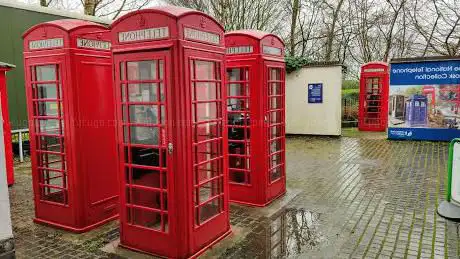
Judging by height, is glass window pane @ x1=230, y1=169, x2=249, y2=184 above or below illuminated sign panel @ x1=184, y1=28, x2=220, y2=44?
below

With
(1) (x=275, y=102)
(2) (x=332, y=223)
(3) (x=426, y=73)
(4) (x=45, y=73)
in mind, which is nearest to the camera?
Answer: (4) (x=45, y=73)

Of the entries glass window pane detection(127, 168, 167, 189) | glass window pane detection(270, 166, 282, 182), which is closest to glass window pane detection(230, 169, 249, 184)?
glass window pane detection(270, 166, 282, 182)

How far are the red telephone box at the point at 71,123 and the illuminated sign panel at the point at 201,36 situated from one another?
69.8 inches

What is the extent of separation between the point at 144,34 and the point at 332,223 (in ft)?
12.4

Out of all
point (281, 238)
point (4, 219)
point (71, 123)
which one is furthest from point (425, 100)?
point (4, 219)

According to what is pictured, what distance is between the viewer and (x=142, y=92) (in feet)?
15.0

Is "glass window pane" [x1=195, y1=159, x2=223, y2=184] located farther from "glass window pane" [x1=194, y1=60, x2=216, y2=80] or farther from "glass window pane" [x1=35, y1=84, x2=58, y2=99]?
"glass window pane" [x1=35, y1=84, x2=58, y2=99]

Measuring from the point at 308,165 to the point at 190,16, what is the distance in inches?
A: 247

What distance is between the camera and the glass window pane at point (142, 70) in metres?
4.38

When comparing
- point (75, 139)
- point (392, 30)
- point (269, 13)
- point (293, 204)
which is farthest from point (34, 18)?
point (392, 30)

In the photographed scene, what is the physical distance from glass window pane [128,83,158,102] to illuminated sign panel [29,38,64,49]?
4.61 ft

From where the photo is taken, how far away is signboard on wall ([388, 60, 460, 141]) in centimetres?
1225

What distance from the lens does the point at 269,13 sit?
19.6 meters

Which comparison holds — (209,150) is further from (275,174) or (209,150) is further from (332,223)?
(275,174)
